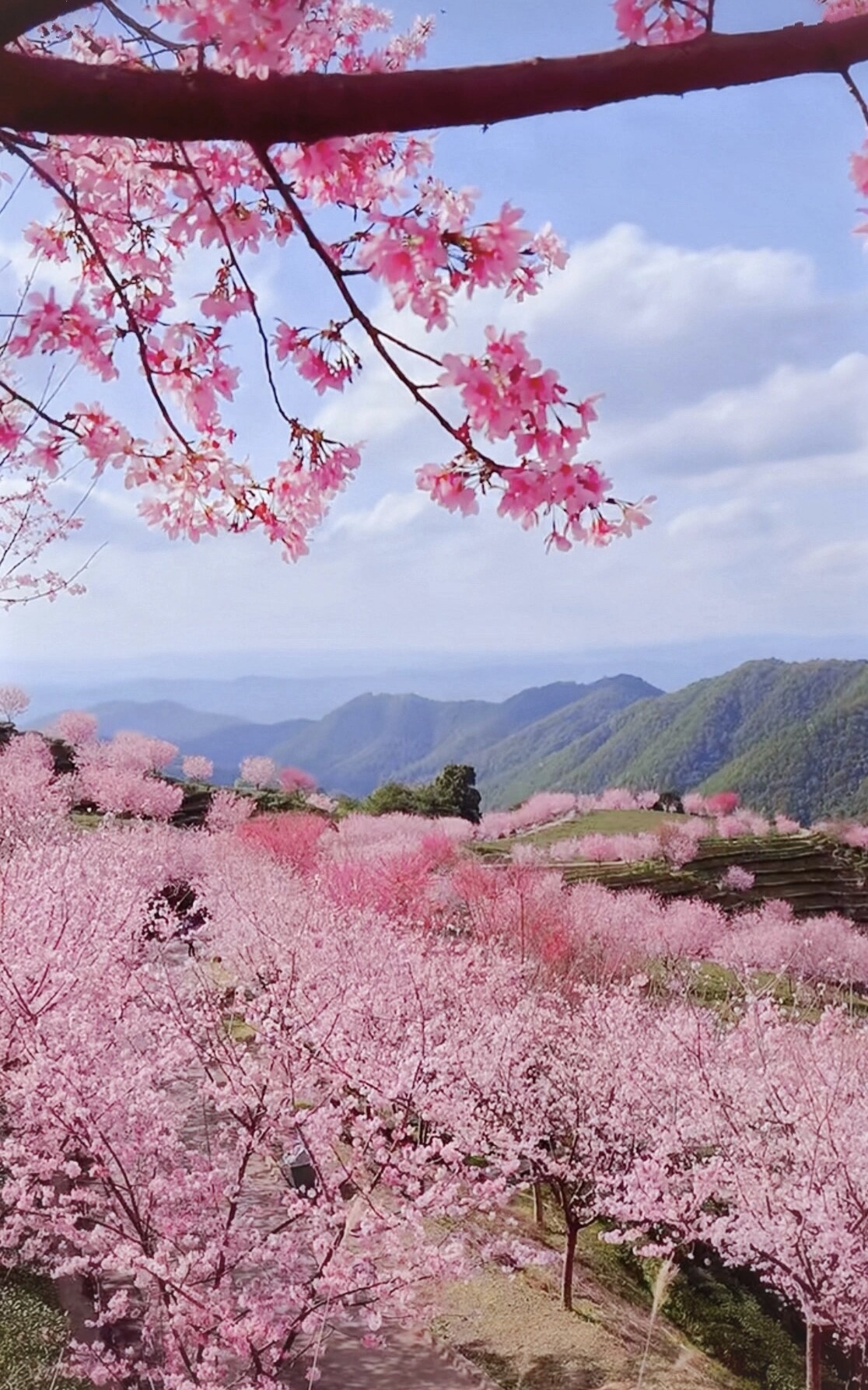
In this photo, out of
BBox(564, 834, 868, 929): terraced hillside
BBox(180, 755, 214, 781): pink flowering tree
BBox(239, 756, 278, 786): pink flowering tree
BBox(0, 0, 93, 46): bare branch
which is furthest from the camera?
BBox(239, 756, 278, 786): pink flowering tree

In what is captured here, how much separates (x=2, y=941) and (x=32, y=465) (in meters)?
6.74

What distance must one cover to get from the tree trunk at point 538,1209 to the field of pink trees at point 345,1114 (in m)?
0.62

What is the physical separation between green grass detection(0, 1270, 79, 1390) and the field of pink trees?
0.80ft

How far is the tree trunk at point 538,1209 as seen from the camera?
14.4 m

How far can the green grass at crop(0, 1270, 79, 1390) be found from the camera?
Answer: 271 inches

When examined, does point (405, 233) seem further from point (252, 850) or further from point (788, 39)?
point (252, 850)

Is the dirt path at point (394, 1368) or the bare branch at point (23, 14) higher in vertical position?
the bare branch at point (23, 14)

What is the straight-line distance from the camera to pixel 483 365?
2885 mm

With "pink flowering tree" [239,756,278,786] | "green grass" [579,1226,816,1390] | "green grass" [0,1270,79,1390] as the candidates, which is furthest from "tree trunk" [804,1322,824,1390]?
"pink flowering tree" [239,756,278,786]

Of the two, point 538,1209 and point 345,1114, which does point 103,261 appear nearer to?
point 345,1114

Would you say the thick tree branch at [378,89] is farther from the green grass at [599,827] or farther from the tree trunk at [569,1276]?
the green grass at [599,827]

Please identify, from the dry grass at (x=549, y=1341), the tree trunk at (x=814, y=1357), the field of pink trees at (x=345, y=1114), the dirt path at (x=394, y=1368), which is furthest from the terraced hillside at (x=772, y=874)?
the dirt path at (x=394, y=1368)

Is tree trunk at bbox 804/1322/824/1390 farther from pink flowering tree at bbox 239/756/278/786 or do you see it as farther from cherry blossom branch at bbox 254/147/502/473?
pink flowering tree at bbox 239/756/278/786

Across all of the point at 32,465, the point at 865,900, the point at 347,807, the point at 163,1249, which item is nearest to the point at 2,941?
the point at 163,1249
